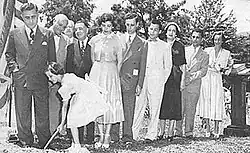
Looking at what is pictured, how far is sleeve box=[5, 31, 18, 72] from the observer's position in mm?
4715

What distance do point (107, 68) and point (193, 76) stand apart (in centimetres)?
135

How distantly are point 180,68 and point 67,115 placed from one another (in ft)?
5.76

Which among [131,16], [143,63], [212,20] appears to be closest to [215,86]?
[143,63]

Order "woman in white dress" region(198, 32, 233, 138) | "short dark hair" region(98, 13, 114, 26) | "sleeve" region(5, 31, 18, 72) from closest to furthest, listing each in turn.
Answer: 1. "sleeve" region(5, 31, 18, 72)
2. "short dark hair" region(98, 13, 114, 26)
3. "woman in white dress" region(198, 32, 233, 138)

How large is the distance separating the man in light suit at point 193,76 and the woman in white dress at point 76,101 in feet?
5.56

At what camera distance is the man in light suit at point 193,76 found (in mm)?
5879

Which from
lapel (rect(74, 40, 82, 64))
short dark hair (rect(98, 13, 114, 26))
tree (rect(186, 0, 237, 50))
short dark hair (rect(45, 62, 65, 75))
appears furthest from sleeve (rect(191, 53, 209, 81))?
short dark hair (rect(45, 62, 65, 75))

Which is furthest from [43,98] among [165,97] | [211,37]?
[211,37]

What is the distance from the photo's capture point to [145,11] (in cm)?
585

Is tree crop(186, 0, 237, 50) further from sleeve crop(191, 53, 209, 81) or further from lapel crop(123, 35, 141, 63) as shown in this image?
lapel crop(123, 35, 141, 63)

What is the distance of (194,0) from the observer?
6824 mm

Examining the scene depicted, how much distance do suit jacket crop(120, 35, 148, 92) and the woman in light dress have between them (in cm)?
21

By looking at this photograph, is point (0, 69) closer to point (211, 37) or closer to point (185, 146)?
point (185, 146)

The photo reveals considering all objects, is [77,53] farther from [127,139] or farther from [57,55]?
[127,139]
